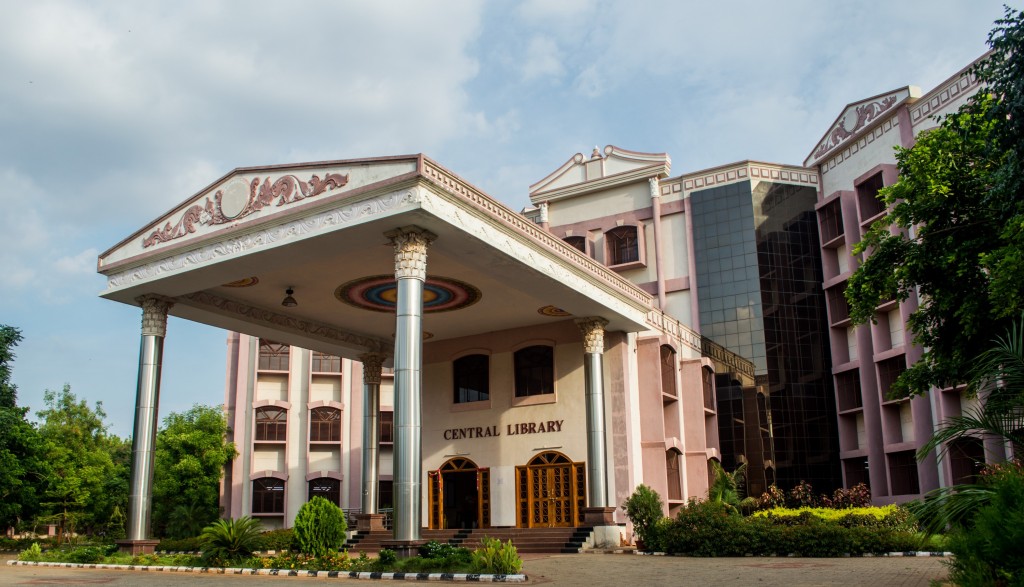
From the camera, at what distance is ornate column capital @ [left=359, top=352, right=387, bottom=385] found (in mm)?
28062

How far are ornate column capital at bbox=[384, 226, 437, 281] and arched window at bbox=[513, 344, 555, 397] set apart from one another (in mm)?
10395

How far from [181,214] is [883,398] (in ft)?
79.7

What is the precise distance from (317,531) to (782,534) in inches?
398

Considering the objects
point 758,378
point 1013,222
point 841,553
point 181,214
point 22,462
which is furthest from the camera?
point 758,378

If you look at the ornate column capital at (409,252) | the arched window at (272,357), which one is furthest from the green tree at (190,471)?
the ornate column capital at (409,252)

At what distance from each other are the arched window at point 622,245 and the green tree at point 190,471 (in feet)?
61.8

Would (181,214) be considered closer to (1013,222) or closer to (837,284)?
(1013,222)

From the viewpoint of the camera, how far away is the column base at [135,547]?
19078mm

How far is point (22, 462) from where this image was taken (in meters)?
29.1

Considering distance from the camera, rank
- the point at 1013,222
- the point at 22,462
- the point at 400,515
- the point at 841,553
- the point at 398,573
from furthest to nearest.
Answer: the point at 22,462 → the point at 841,553 → the point at 400,515 → the point at 398,573 → the point at 1013,222

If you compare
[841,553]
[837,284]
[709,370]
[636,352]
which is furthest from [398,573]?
[837,284]

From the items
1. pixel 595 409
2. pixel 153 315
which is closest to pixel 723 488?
pixel 595 409

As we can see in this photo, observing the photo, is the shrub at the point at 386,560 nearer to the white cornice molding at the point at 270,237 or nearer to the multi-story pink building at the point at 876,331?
the white cornice molding at the point at 270,237

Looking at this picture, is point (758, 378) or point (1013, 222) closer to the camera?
point (1013, 222)
